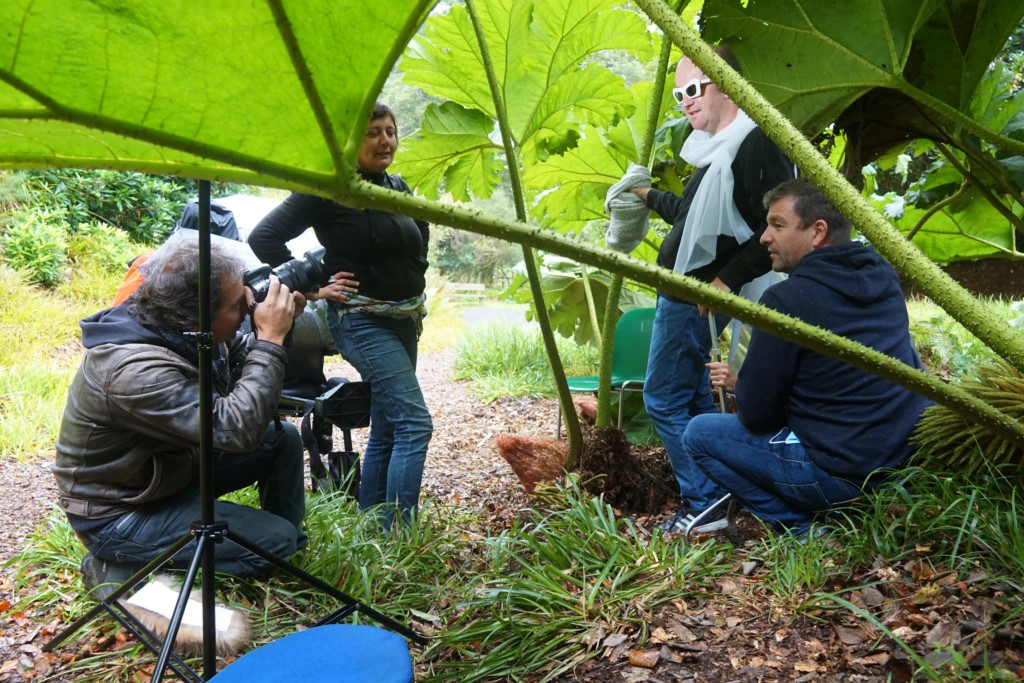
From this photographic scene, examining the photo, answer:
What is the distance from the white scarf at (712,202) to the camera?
2.71m

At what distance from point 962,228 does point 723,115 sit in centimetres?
132

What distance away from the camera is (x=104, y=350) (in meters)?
2.21

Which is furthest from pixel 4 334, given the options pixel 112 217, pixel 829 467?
pixel 829 467

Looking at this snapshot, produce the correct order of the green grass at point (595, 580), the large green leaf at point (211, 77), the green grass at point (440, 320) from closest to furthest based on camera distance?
the large green leaf at point (211, 77) < the green grass at point (595, 580) < the green grass at point (440, 320)

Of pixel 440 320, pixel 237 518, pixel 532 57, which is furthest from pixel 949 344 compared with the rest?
pixel 440 320

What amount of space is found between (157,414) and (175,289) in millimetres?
360

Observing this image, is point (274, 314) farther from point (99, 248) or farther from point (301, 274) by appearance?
point (99, 248)

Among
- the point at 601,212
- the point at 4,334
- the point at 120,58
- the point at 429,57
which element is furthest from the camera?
the point at 4,334

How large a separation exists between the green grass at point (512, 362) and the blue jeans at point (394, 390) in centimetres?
371

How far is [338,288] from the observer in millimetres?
2902

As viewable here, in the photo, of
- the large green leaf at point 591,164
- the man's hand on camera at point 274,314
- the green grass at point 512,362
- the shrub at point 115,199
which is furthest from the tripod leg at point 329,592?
the shrub at point 115,199

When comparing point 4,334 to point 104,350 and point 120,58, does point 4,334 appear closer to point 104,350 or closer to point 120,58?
point 104,350

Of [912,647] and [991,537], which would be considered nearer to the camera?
[912,647]

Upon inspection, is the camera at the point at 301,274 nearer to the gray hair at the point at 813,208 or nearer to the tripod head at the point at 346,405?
the tripod head at the point at 346,405
